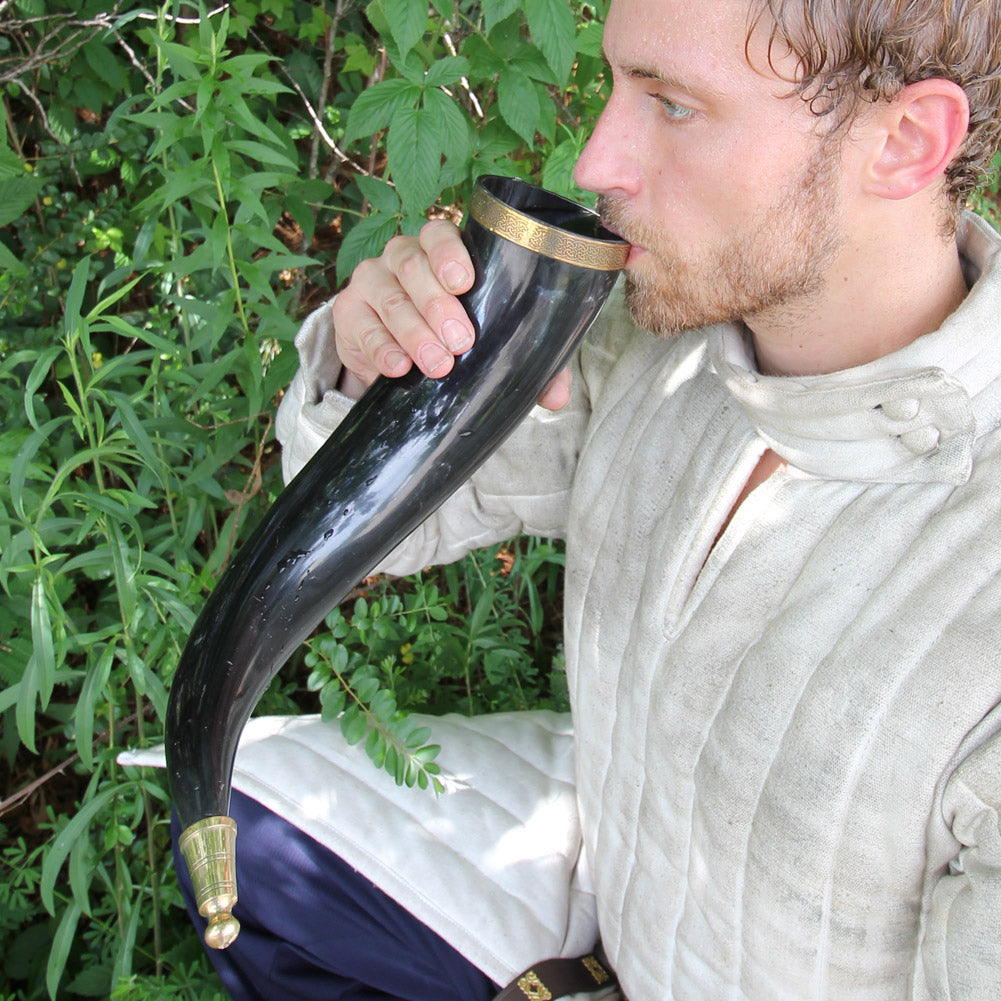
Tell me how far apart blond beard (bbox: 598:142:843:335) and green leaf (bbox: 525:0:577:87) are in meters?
0.41

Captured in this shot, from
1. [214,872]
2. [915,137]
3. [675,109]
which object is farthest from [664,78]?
[214,872]

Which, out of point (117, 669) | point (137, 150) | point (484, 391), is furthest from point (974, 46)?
point (137, 150)

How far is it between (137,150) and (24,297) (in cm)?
41

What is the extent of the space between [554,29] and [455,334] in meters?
0.64

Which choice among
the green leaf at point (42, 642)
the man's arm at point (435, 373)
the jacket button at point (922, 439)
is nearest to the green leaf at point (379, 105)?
the man's arm at point (435, 373)

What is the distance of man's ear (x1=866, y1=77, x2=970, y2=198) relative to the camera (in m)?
1.09

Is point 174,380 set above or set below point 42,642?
above

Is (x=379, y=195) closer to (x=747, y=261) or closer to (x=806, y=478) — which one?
(x=747, y=261)

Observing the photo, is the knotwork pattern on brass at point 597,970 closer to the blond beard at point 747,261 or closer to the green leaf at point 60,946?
the green leaf at point 60,946

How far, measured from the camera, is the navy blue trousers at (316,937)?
155 cm

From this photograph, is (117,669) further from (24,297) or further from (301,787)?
(24,297)

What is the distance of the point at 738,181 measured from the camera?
43.4 inches

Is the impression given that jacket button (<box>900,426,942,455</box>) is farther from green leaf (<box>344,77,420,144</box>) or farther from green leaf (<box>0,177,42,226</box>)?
green leaf (<box>0,177,42,226</box>)

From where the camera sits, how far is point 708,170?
110cm
